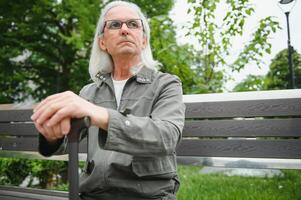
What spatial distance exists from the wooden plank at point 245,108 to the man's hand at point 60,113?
1491mm

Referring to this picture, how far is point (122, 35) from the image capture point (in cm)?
183

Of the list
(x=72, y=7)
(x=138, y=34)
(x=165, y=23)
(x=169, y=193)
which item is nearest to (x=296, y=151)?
(x=169, y=193)

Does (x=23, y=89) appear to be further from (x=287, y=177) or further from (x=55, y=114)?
(x=55, y=114)

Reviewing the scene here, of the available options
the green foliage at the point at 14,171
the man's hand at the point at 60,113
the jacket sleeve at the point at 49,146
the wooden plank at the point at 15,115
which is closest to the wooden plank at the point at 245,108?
the jacket sleeve at the point at 49,146

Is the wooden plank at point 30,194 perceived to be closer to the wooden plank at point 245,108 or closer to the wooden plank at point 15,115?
the wooden plank at point 15,115

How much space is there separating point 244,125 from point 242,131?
42 mm

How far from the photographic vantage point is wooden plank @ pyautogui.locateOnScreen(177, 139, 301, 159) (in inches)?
88.5

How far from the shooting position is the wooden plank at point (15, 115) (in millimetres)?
3354

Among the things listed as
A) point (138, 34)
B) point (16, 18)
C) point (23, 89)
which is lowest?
point (23, 89)

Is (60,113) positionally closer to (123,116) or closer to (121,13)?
(123,116)

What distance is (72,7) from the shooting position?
7.44 metres

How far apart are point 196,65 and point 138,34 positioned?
2.67 metres

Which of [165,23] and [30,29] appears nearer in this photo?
[165,23]

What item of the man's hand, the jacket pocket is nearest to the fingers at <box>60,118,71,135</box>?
the man's hand
